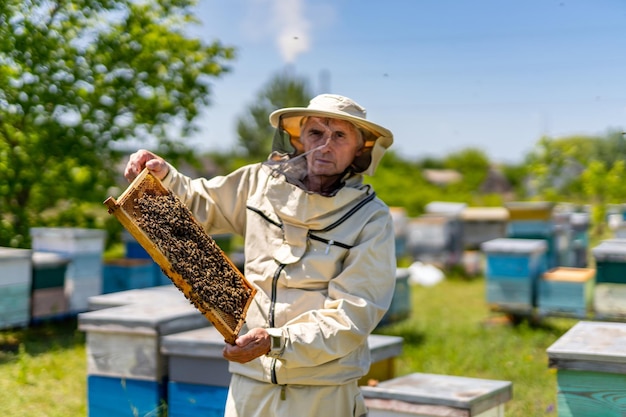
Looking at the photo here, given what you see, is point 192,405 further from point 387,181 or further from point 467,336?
point 387,181

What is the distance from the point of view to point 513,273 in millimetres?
7348

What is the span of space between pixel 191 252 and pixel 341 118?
69 centimetres

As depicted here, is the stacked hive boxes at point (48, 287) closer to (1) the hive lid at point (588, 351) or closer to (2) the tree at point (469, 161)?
(1) the hive lid at point (588, 351)

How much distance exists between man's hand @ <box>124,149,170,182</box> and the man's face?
0.50 metres

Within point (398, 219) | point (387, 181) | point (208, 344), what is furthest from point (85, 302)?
point (387, 181)

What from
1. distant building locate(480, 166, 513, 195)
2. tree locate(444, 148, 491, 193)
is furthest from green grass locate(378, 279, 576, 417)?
distant building locate(480, 166, 513, 195)

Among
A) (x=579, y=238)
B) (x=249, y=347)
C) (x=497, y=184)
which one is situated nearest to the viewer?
(x=249, y=347)

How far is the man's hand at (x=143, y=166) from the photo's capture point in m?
2.47

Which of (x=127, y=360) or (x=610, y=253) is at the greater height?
(x=610, y=253)

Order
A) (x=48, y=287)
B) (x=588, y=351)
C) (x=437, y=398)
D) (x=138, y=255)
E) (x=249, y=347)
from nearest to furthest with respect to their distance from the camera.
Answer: (x=249, y=347) → (x=588, y=351) → (x=437, y=398) → (x=48, y=287) → (x=138, y=255)

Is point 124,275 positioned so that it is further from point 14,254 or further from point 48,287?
point 14,254

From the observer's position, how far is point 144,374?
11.5 ft

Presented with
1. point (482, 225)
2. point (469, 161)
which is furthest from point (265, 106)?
point (482, 225)

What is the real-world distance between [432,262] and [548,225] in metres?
3.59
